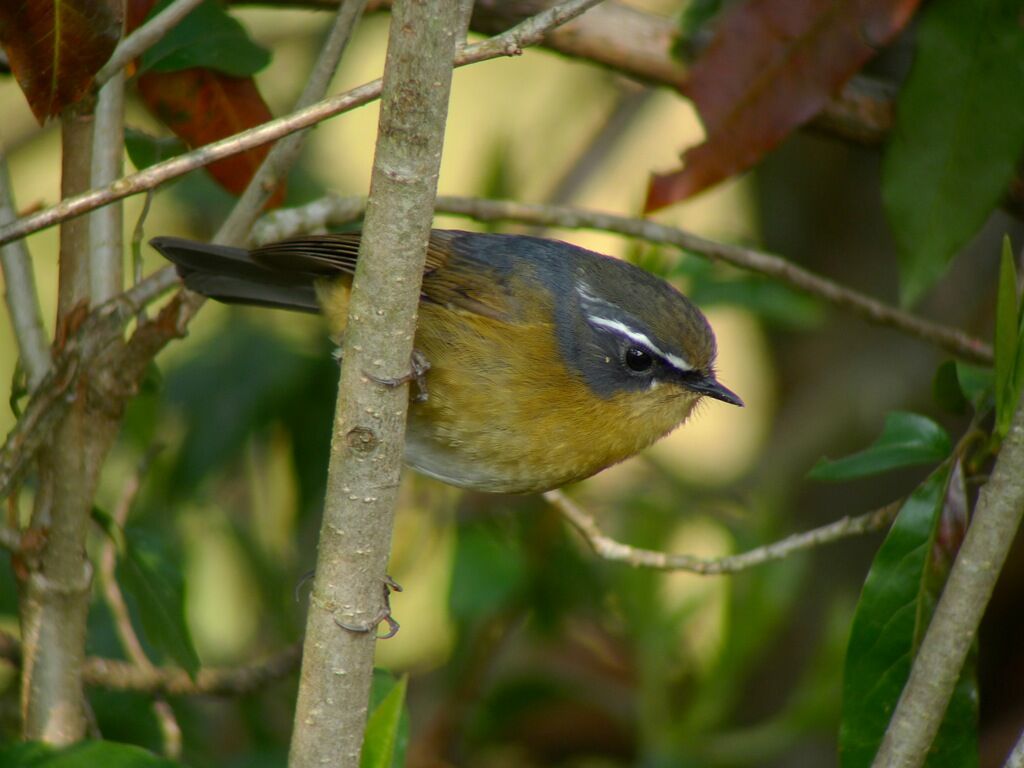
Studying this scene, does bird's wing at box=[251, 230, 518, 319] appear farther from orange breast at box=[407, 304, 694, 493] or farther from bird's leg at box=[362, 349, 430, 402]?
bird's leg at box=[362, 349, 430, 402]

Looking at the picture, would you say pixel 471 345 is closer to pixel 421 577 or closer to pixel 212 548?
pixel 421 577

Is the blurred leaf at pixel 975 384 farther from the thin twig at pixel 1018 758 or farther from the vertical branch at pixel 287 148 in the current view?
the vertical branch at pixel 287 148

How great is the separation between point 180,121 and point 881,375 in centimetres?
308

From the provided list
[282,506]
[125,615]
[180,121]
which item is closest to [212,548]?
[282,506]

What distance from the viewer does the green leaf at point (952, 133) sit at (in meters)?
3.03

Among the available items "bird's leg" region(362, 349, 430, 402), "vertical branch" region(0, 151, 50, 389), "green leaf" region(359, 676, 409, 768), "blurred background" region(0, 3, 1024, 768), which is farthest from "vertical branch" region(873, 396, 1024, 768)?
"vertical branch" region(0, 151, 50, 389)

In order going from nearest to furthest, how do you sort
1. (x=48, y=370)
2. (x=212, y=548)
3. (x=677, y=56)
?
(x=48, y=370), (x=677, y=56), (x=212, y=548)

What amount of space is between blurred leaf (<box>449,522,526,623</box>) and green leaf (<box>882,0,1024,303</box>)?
1.38 m

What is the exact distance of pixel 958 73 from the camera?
10.2ft

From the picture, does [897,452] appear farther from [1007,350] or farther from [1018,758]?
[1018,758]

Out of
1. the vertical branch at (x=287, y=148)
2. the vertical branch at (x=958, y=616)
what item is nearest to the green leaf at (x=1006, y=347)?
the vertical branch at (x=958, y=616)

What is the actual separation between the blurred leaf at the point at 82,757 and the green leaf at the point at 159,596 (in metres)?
0.43

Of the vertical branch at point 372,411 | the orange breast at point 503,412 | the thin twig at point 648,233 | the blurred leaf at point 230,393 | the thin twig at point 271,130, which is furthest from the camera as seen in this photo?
the blurred leaf at point 230,393

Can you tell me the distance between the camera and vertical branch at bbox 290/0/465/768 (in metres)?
1.79
